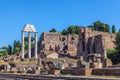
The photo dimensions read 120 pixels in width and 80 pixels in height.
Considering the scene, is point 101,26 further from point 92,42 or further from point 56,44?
point 92,42

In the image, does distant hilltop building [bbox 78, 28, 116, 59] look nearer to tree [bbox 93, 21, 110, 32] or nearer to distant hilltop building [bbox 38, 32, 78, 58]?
distant hilltop building [bbox 38, 32, 78, 58]

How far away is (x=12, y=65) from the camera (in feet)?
154

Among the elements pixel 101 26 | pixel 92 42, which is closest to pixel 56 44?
pixel 101 26

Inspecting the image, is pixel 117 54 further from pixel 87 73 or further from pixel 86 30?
pixel 87 73

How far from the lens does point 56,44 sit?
9212cm

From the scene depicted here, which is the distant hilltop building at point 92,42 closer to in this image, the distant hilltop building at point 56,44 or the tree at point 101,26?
the distant hilltop building at point 56,44

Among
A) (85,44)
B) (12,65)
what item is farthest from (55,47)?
(12,65)

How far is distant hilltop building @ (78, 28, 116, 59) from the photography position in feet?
223

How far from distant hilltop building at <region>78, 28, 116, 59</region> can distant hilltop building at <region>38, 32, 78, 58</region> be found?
6193 mm

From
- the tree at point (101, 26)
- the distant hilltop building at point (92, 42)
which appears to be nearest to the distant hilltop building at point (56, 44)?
the distant hilltop building at point (92, 42)

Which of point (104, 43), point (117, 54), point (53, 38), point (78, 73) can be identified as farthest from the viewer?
point (53, 38)

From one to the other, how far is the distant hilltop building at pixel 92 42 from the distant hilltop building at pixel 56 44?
619cm

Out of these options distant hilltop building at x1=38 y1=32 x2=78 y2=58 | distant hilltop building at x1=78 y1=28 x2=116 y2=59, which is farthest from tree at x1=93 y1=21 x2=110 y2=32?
distant hilltop building at x1=78 y1=28 x2=116 y2=59

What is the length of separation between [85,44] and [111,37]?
6.86 m
